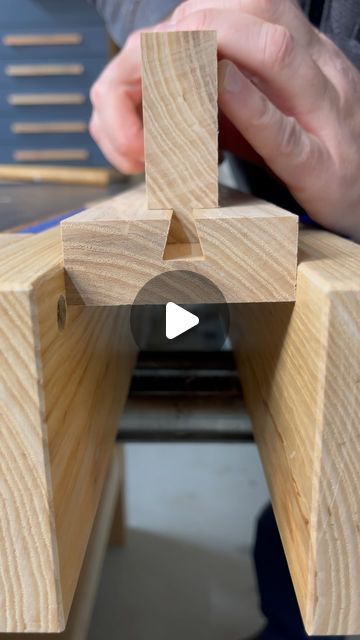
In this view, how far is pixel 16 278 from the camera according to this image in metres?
0.33

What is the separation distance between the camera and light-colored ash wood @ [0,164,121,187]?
5.50 feet

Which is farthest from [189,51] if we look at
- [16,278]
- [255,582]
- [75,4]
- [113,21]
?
[75,4]

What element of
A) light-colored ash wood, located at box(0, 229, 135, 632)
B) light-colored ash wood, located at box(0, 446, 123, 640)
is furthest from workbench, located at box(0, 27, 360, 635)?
light-colored ash wood, located at box(0, 446, 123, 640)

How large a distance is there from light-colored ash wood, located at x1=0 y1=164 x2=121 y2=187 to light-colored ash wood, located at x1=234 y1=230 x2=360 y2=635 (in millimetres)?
1330

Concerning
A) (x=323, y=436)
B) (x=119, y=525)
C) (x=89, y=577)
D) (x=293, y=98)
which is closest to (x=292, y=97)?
(x=293, y=98)

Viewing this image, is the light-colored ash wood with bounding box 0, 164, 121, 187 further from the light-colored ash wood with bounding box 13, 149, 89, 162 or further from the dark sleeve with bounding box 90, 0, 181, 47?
the dark sleeve with bounding box 90, 0, 181, 47

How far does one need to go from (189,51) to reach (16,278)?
0.68 ft

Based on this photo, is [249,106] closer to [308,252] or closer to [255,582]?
[308,252]

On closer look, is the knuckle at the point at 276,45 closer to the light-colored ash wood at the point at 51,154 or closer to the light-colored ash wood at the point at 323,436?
the light-colored ash wood at the point at 323,436

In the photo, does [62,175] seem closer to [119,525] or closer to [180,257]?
[119,525]

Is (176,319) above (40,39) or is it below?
below

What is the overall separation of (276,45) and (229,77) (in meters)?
0.07

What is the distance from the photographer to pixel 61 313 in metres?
0.38

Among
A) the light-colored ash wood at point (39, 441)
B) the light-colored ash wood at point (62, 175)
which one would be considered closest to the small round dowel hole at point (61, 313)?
the light-colored ash wood at point (39, 441)
